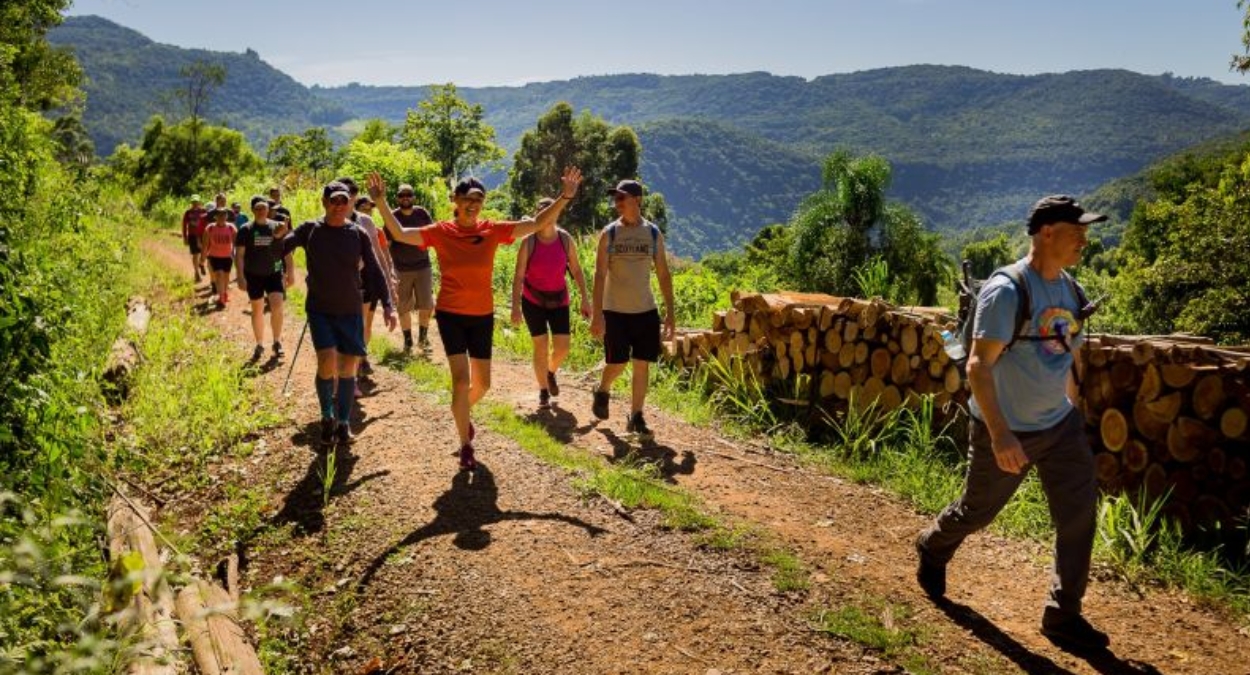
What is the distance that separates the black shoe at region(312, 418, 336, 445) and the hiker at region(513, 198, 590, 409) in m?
1.78

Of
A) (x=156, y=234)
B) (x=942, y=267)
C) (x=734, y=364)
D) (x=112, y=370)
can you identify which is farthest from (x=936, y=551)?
(x=942, y=267)

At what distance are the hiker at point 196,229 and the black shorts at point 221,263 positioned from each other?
280 cm

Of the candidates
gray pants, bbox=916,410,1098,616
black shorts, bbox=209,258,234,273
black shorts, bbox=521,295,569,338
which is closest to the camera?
gray pants, bbox=916,410,1098,616

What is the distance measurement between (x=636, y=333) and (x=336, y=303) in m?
2.23

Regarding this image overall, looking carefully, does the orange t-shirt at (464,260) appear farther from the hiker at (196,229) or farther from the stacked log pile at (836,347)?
the hiker at (196,229)

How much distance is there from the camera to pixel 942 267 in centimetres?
4025

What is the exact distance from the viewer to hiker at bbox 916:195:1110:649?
137 inches

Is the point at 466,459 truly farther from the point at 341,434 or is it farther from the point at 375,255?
the point at 375,255

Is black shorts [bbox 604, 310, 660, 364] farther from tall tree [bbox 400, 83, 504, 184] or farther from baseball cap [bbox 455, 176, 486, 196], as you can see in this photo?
tall tree [bbox 400, 83, 504, 184]

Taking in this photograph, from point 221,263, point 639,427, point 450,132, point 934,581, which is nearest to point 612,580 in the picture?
point 934,581

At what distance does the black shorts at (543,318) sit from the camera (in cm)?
732

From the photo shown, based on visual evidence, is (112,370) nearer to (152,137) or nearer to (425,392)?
(425,392)

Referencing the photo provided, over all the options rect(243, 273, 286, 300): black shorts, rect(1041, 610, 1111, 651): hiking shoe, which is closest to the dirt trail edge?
rect(1041, 610, 1111, 651): hiking shoe

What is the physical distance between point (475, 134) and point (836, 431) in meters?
58.2
